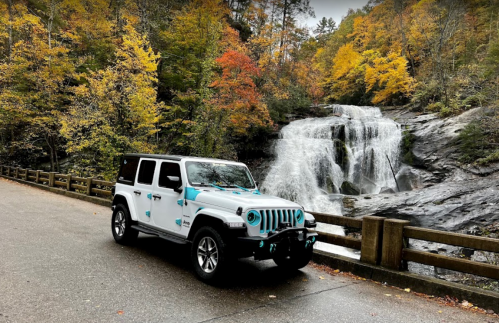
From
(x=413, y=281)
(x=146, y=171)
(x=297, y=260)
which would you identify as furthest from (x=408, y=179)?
(x=146, y=171)

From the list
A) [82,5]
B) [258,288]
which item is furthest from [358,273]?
[82,5]

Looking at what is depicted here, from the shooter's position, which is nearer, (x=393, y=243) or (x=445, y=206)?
(x=393, y=243)

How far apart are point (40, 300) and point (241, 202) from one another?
3.09 m

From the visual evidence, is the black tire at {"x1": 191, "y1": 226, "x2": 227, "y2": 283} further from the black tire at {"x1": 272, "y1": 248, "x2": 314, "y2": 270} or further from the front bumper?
the black tire at {"x1": 272, "y1": 248, "x2": 314, "y2": 270}

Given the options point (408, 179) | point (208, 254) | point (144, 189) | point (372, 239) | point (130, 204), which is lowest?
point (208, 254)

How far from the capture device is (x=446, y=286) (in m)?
5.30

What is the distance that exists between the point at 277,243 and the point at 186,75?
23.9 meters

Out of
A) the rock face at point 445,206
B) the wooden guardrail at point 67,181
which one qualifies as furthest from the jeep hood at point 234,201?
the rock face at point 445,206

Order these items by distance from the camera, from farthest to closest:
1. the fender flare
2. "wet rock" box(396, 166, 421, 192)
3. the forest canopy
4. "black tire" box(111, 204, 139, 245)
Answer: "wet rock" box(396, 166, 421, 192) < the forest canopy < "black tire" box(111, 204, 139, 245) < the fender flare

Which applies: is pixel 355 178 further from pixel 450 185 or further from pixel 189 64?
pixel 189 64

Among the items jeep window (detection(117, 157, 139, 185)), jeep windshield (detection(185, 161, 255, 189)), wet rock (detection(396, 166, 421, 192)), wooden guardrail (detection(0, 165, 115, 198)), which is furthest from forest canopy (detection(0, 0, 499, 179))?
jeep windshield (detection(185, 161, 255, 189))

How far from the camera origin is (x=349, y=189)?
2008 cm

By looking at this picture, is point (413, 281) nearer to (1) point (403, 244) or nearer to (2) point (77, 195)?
(1) point (403, 244)

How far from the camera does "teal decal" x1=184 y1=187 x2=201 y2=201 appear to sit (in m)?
5.77
